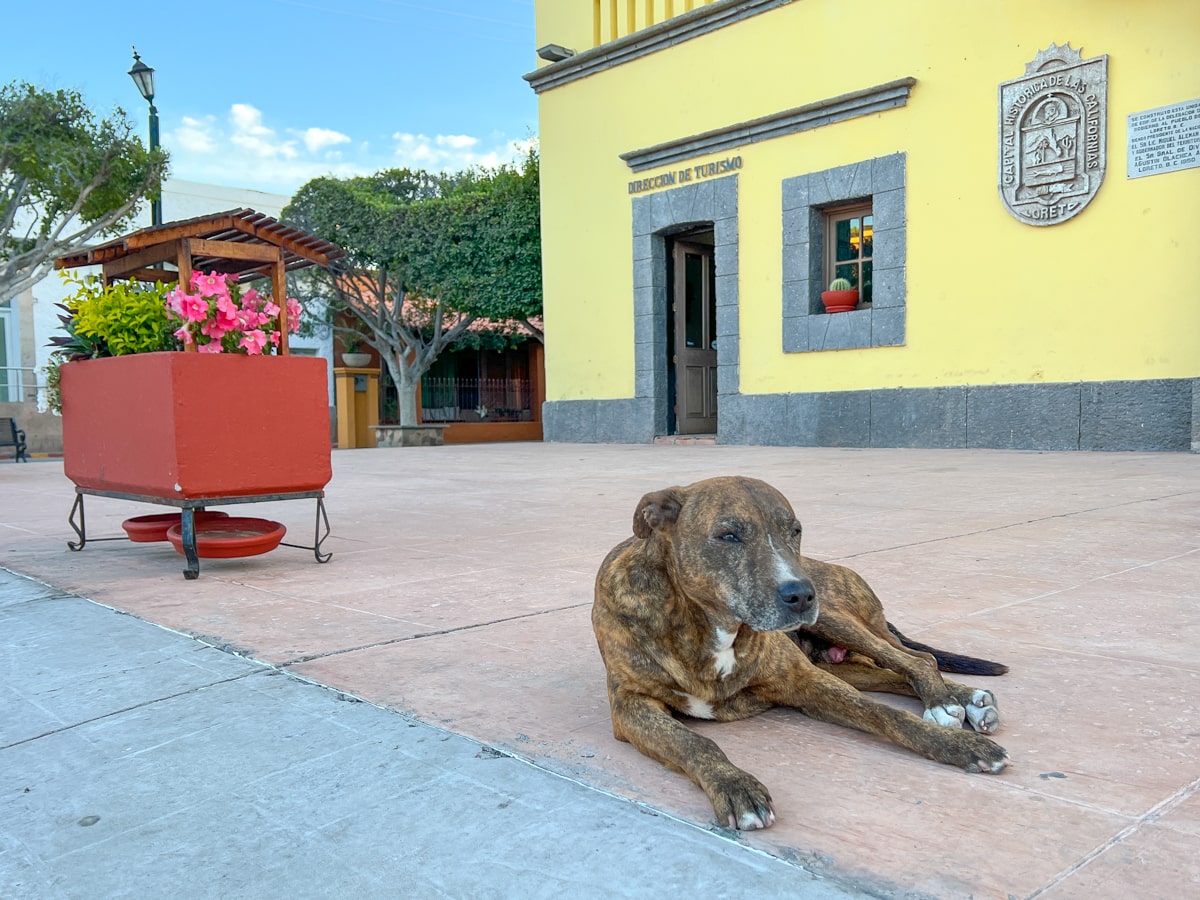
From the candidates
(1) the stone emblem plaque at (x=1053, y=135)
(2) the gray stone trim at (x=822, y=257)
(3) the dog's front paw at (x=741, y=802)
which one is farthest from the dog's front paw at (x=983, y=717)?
(2) the gray stone trim at (x=822, y=257)

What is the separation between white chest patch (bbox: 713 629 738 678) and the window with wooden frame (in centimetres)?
1100

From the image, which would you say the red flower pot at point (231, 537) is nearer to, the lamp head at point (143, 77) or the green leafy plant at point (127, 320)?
the green leafy plant at point (127, 320)

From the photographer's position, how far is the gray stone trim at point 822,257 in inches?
462

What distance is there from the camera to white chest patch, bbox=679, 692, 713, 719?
2.19 meters

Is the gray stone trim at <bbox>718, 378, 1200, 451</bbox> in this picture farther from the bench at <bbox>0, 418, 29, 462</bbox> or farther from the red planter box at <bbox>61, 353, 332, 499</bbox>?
the bench at <bbox>0, 418, 29, 462</bbox>

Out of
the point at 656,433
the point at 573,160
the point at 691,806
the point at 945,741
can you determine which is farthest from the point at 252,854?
the point at 573,160

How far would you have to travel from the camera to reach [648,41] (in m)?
14.4

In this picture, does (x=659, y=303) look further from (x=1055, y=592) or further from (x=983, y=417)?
(x=1055, y=592)

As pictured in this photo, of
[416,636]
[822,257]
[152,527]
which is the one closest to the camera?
[416,636]

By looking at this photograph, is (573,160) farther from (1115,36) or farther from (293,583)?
(293,583)

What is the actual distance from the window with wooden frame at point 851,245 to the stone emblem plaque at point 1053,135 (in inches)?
80.9

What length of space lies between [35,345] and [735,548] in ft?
85.5

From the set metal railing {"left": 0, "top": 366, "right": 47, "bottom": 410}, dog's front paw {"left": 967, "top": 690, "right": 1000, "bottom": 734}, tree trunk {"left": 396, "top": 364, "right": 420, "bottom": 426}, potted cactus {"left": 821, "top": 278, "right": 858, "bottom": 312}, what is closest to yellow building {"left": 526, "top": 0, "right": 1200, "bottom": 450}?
potted cactus {"left": 821, "top": 278, "right": 858, "bottom": 312}

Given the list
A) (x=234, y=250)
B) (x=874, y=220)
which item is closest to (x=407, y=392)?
(x=874, y=220)
